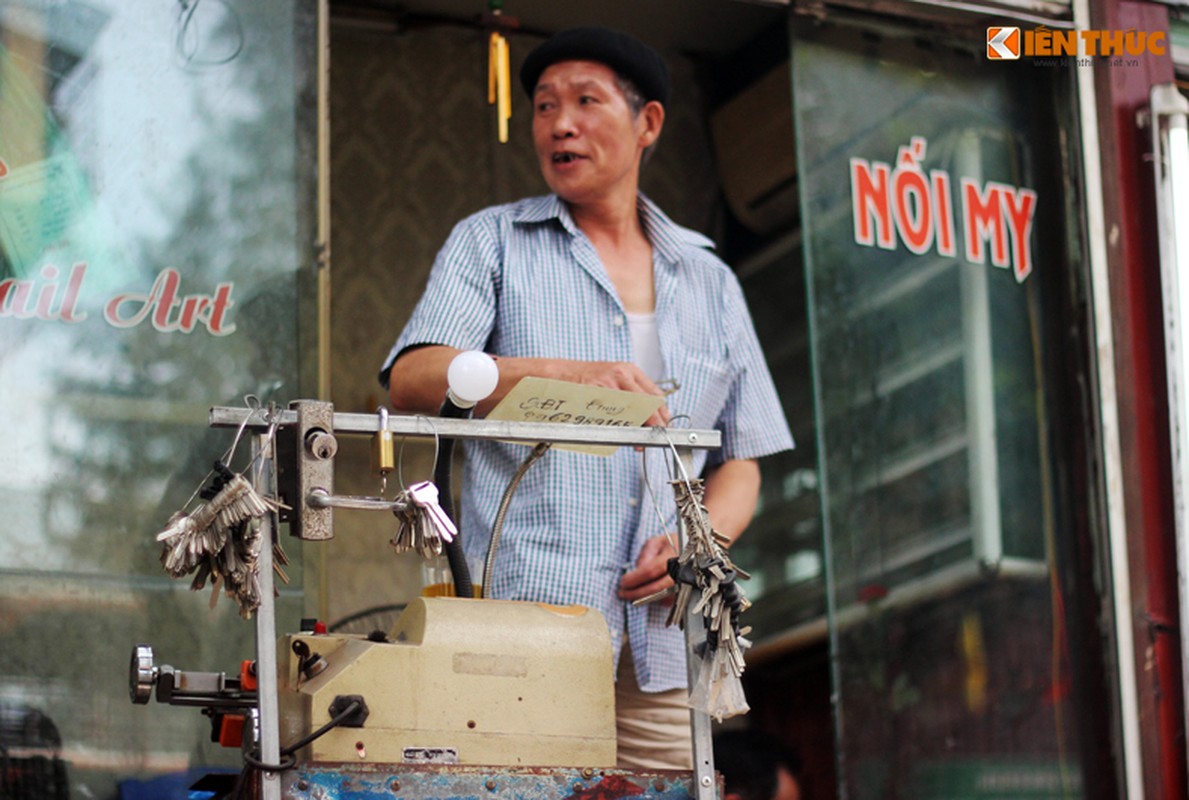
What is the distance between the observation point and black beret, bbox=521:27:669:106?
3.34 meters

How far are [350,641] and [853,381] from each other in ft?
7.34

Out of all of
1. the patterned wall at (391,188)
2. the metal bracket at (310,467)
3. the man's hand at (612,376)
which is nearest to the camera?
the metal bracket at (310,467)

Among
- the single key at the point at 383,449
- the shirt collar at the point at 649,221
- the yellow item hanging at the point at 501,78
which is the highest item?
the yellow item hanging at the point at 501,78

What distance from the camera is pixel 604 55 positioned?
335 cm

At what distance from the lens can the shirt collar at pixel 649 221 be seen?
10.7 feet

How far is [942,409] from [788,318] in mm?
1523

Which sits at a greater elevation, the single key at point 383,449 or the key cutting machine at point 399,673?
the single key at point 383,449

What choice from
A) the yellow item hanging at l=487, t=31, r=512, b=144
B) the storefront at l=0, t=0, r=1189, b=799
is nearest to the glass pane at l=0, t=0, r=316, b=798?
the storefront at l=0, t=0, r=1189, b=799

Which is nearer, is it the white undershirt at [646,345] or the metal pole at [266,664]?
the metal pole at [266,664]

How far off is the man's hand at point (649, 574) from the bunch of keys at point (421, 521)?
899 mm

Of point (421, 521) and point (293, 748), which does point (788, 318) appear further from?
point (293, 748)

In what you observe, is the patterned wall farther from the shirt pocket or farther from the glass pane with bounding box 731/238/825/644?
the shirt pocket

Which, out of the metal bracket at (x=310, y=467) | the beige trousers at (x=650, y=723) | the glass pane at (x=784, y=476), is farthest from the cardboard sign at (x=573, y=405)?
the glass pane at (x=784, y=476)

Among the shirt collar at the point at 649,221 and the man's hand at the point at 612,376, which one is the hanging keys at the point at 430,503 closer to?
the man's hand at the point at 612,376
